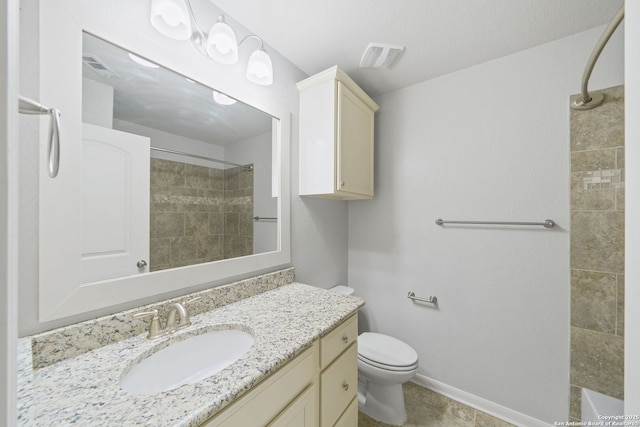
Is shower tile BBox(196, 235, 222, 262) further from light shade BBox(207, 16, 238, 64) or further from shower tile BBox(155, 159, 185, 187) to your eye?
light shade BBox(207, 16, 238, 64)

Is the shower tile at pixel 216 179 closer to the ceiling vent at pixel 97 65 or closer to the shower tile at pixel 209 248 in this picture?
the shower tile at pixel 209 248

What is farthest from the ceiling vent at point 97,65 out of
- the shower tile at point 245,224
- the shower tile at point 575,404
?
the shower tile at point 575,404

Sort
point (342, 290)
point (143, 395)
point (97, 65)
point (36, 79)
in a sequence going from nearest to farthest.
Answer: point (143, 395) → point (36, 79) → point (97, 65) → point (342, 290)

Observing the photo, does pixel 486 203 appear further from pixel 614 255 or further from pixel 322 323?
pixel 322 323

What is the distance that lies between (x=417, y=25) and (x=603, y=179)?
1269 mm

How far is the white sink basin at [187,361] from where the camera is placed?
736 mm

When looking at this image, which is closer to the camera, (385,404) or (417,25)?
(417,25)

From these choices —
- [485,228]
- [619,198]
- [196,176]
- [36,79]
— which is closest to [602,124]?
[619,198]

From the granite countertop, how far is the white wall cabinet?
0.06 metres

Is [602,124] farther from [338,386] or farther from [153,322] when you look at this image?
[153,322]

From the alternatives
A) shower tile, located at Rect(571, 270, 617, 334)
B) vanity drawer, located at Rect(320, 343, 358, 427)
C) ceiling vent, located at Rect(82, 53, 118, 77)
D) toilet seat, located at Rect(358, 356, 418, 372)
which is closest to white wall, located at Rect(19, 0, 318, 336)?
ceiling vent, located at Rect(82, 53, 118, 77)

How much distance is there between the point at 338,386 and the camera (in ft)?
3.39

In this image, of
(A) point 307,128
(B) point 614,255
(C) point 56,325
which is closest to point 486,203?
(B) point 614,255

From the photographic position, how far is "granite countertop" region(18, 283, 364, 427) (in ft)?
1.67
